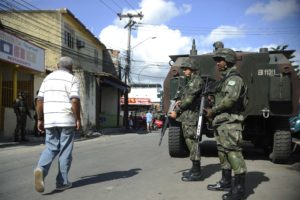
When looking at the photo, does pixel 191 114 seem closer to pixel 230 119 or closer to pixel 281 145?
pixel 230 119

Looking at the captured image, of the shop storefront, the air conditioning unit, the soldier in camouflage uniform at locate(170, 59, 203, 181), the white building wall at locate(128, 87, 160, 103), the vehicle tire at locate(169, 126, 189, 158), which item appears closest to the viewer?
the soldier in camouflage uniform at locate(170, 59, 203, 181)

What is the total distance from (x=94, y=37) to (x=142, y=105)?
25.5 m

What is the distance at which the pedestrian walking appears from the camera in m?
6.27

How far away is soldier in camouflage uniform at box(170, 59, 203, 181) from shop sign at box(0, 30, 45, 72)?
10.8 meters

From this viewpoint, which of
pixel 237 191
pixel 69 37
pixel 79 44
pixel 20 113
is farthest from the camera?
pixel 79 44

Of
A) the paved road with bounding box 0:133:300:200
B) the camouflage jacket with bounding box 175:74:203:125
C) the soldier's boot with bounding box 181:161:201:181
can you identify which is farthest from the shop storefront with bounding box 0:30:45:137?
the soldier's boot with bounding box 181:161:201:181

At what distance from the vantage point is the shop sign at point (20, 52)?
54.5 ft

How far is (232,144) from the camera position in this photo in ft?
18.9

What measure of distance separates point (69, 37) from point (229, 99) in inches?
1058

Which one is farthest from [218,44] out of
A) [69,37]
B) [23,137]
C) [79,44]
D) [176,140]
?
[79,44]

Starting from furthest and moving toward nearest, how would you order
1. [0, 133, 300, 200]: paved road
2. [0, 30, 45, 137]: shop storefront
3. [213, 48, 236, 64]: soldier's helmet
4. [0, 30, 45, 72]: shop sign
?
[0, 30, 45, 137]: shop storefront
[0, 30, 45, 72]: shop sign
[0, 133, 300, 200]: paved road
[213, 48, 236, 64]: soldier's helmet

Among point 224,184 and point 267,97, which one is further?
point 267,97

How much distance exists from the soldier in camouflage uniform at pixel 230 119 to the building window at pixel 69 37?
84.3 ft

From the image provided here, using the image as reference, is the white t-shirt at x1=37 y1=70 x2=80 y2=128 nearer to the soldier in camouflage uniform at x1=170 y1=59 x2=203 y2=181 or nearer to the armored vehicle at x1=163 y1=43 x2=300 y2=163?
the soldier in camouflage uniform at x1=170 y1=59 x2=203 y2=181
